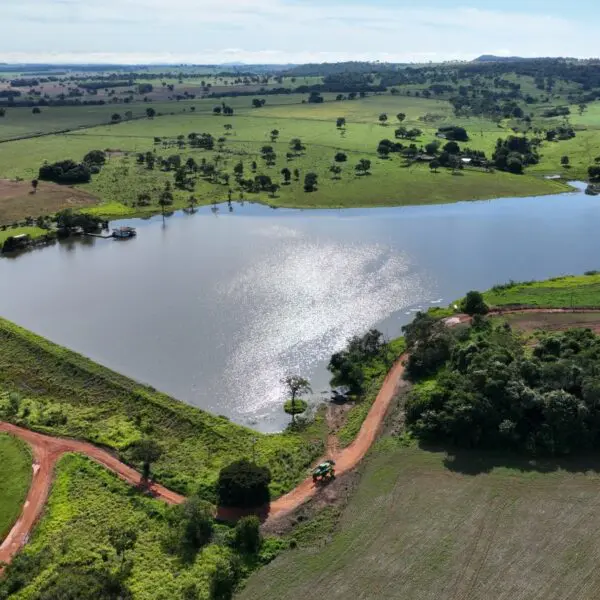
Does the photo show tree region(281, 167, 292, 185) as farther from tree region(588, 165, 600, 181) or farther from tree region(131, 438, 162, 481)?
tree region(131, 438, 162, 481)

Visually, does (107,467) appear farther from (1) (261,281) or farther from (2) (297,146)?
(2) (297,146)

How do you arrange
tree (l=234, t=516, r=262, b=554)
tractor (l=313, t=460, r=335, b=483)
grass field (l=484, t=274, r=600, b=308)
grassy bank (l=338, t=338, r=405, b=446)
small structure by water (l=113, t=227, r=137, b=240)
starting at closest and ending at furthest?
tree (l=234, t=516, r=262, b=554), tractor (l=313, t=460, r=335, b=483), grassy bank (l=338, t=338, r=405, b=446), grass field (l=484, t=274, r=600, b=308), small structure by water (l=113, t=227, r=137, b=240)

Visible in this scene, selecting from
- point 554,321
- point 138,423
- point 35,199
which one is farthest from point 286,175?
point 138,423

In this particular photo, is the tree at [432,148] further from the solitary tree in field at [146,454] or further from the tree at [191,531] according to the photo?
the tree at [191,531]

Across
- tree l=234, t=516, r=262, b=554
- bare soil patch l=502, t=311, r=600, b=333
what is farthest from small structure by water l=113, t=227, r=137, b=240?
tree l=234, t=516, r=262, b=554

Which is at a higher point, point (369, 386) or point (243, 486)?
point (243, 486)
